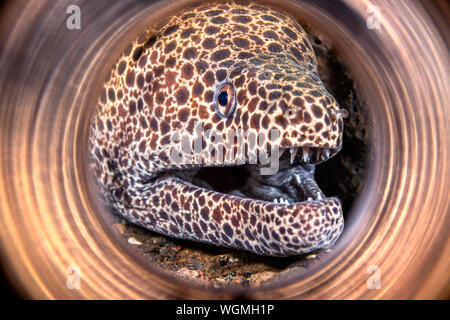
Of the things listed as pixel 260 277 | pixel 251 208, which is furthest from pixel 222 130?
pixel 260 277

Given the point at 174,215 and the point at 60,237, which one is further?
the point at 174,215

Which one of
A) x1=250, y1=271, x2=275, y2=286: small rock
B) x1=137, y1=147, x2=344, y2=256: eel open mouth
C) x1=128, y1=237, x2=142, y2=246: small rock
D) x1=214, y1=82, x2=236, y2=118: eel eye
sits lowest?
x1=250, y1=271, x2=275, y2=286: small rock

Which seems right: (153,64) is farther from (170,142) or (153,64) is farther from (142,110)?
(170,142)

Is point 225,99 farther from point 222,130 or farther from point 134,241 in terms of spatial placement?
point 134,241

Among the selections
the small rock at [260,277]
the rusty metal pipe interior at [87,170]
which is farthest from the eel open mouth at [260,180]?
the rusty metal pipe interior at [87,170]

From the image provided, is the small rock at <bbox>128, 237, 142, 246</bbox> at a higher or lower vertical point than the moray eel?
lower

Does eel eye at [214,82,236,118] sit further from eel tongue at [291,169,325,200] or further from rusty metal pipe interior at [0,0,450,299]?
eel tongue at [291,169,325,200]

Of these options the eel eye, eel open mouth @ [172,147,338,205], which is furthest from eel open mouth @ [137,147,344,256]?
the eel eye

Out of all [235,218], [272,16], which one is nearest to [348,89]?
[272,16]
